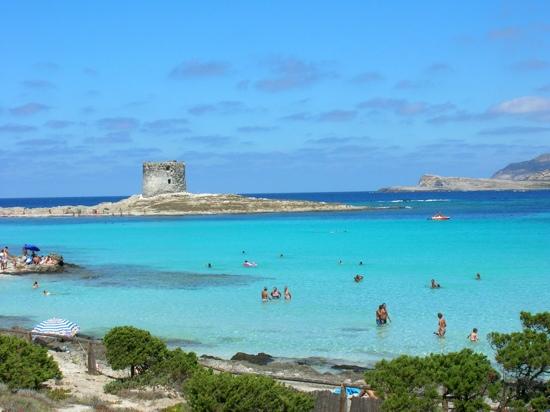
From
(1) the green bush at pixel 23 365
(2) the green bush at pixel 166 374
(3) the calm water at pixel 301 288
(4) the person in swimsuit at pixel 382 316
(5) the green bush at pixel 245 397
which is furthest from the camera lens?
(4) the person in swimsuit at pixel 382 316

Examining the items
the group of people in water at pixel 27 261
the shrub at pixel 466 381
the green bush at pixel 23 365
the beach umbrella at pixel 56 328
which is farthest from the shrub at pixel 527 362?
the group of people in water at pixel 27 261

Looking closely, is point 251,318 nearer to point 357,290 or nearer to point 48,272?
point 357,290

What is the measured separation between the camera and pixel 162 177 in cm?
10800

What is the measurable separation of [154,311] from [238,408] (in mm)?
17949

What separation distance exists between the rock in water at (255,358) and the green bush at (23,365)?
6.31 metres

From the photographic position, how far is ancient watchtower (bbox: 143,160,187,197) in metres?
107

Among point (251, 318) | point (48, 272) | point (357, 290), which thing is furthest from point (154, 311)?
point (48, 272)

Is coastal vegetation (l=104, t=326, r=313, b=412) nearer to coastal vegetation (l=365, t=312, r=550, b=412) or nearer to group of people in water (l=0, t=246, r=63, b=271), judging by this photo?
coastal vegetation (l=365, t=312, r=550, b=412)

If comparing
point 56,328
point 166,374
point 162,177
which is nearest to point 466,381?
point 166,374

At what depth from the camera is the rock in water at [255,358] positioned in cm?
1973

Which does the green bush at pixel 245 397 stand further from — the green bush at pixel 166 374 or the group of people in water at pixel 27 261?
the group of people in water at pixel 27 261

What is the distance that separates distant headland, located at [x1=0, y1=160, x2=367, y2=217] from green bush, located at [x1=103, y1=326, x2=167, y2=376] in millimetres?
87724

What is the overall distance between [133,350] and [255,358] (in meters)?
5.55

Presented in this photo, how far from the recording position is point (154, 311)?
93.1ft
